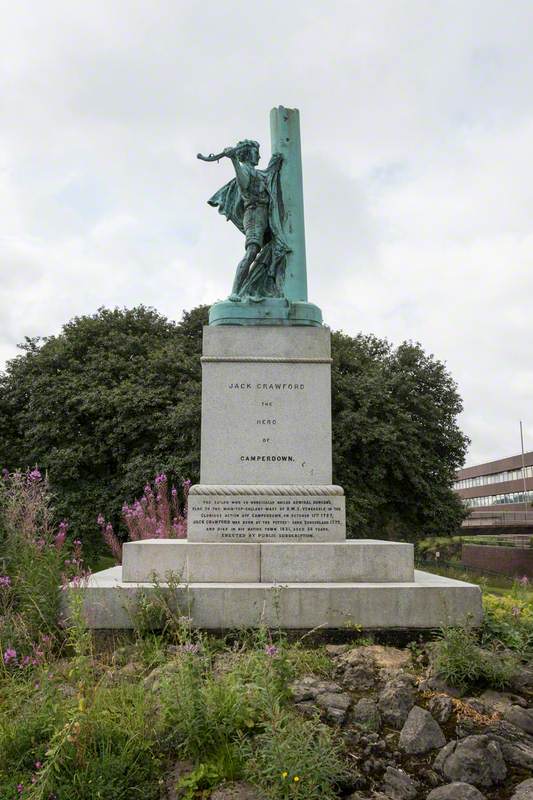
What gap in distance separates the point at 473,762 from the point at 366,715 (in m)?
0.77

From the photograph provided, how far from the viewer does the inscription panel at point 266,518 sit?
719cm

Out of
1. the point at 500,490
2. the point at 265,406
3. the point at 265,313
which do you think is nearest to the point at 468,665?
the point at 265,406

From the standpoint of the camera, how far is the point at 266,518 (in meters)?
7.26

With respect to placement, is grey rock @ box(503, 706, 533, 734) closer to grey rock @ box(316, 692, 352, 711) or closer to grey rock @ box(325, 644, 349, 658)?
grey rock @ box(316, 692, 352, 711)

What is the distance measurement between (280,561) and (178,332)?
72.9 ft

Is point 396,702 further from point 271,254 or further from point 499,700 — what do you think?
point 271,254

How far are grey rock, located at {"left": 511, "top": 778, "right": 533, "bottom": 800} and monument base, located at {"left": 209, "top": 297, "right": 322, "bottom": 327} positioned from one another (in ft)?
18.1

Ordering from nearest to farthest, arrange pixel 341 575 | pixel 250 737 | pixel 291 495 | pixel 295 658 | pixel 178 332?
pixel 250 737
pixel 295 658
pixel 341 575
pixel 291 495
pixel 178 332

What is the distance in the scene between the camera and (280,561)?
6.70 meters

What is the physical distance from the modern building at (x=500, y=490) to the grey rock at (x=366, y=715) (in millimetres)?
53495

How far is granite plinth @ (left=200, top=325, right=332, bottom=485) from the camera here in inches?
302

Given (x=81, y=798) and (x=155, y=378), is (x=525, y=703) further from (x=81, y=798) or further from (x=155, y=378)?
(x=155, y=378)

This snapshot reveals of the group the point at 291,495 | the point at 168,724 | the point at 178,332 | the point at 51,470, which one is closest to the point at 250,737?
the point at 168,724

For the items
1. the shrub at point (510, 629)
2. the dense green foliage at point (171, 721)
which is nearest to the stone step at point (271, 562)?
the shrub at point (510, 629)
